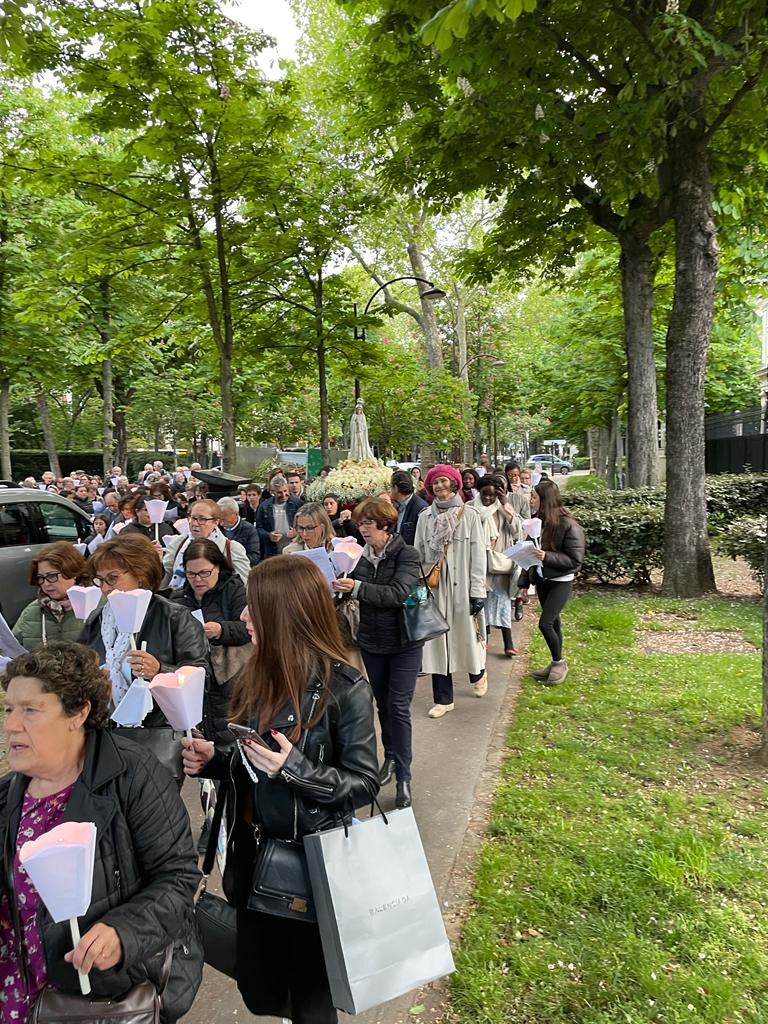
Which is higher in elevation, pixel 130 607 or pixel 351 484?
pixel 351 484

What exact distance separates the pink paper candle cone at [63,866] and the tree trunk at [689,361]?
370 inches

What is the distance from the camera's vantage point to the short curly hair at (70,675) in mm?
1907

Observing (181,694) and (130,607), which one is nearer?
(181,694)

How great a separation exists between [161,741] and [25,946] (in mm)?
1043

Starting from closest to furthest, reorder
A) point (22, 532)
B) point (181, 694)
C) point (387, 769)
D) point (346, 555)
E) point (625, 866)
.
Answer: point (181, 694) → point (625, 866) → point (346, 555) → point (387, 769) → point (22, 532)

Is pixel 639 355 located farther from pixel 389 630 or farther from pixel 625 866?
pixel 625 866

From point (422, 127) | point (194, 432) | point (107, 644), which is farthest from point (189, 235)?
point (194, 432)

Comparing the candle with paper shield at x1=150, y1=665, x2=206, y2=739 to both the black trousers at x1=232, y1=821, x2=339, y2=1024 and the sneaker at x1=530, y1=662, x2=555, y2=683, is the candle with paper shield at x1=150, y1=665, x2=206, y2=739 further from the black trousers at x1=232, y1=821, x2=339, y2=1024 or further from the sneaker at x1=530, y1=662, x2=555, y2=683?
the sneaker at x1=530, y1=662, x2=555, y2=683

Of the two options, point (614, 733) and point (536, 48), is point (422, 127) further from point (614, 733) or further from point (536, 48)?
point (614, 733)

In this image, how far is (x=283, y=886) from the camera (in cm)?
198

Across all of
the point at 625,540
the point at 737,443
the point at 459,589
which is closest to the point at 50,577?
the point at 459,589

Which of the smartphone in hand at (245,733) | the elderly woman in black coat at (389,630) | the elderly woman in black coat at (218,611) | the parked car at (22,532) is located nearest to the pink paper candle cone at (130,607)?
the elderly woman in black coat at (218,611)

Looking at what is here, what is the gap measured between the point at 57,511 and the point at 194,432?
26.9 m

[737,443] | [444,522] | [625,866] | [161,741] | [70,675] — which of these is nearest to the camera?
[70,675]
